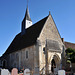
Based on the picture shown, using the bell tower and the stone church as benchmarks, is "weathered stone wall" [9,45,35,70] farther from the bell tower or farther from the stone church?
the bell tower

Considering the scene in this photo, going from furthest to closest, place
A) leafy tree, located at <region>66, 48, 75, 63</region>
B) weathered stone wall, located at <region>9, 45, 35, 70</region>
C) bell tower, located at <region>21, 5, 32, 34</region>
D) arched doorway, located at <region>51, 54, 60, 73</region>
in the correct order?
bell tower, located at <region>21, 5, 32, 34</region>, leafy tree, located at <region>66, 48, 75, 63</region>, arched doorway, located at <region>51, 54, 60, 73</region>, weathered stone wall, located at <region>9, 45, 35, 70</region>

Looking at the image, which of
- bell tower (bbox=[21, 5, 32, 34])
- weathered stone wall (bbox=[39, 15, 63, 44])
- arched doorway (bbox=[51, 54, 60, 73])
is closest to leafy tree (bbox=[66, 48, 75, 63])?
weathered stone wall (bbox=[39, 15, 63, 44])

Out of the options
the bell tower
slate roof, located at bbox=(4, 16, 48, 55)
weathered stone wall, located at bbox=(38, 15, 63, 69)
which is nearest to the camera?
weathered stone wall, located at bbox=(38, 15, 63, 69)

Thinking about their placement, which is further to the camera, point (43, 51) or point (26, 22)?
point (26, 22)

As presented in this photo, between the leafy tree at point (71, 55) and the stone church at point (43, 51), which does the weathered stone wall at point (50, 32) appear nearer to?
the stone church at point (43, 51)

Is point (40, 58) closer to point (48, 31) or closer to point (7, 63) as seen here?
point (48, 31)

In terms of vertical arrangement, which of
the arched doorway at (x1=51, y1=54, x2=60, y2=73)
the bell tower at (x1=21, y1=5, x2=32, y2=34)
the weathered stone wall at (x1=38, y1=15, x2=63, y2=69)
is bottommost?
the arched doorway at (x1=51, y1=54, x2=60, y2=73)

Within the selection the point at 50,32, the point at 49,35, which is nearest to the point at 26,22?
the point at 50,32

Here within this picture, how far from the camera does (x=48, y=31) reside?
24562mm

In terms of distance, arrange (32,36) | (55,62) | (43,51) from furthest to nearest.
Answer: (32,36)
(55,62)
(43,51)

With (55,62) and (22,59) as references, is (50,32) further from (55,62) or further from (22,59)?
(22,59)

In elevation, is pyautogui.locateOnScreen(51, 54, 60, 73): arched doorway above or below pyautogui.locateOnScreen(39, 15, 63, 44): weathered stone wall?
below

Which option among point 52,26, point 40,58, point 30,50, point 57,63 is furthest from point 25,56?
point 52,26

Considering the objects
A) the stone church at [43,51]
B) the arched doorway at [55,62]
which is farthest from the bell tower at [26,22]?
the arched doorway at [55,62]
